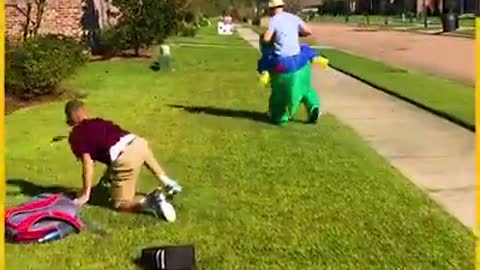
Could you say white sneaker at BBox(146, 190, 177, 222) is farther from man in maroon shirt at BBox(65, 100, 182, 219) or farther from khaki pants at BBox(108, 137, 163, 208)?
khaki pants at BBox(108, 137, 163, 208)

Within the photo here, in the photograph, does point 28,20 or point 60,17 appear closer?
point 28,20

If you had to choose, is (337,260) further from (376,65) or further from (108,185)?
(376,65)

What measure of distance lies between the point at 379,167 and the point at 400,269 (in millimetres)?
3575

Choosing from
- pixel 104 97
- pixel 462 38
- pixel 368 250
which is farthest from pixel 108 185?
→ pixel 462 38

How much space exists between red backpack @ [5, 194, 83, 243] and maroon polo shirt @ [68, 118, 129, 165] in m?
0.68

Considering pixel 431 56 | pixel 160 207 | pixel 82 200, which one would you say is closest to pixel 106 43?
pixel 431 56

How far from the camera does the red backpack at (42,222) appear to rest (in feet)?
22.1

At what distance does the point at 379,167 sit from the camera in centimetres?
959

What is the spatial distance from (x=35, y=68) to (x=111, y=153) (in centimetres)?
927

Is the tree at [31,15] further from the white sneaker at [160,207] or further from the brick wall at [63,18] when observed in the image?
the white sneaker at [160,207]

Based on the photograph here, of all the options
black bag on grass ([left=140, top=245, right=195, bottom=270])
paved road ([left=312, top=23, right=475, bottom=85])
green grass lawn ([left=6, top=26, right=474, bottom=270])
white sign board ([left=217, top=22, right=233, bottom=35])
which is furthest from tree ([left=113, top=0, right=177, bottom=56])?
white sign board ([left=217, top=22, right=233, bottom=35])

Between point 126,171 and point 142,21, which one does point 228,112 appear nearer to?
point 126,171

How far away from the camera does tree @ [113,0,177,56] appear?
28375 millimetres

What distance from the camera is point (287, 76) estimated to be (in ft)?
40.8
